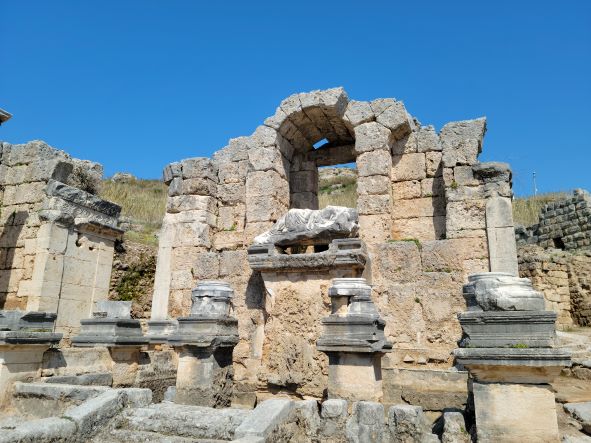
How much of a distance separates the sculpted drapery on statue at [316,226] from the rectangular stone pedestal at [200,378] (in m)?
2.19

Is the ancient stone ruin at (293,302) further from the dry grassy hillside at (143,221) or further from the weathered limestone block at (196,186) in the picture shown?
the dry grassy hillside at (143,221)

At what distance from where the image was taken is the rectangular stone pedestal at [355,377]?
5.27m

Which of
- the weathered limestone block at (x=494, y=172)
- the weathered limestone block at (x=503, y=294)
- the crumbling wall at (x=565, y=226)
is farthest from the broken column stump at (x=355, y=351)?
the crumbling wall at (x=565, y=226)

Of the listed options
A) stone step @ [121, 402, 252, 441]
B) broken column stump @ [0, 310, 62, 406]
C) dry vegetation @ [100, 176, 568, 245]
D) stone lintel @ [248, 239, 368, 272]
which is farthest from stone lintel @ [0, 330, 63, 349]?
dry vegetation @ [100, 176, 568, 245]

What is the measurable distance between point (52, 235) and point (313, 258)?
5.31 m

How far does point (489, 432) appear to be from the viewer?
13.0 ft

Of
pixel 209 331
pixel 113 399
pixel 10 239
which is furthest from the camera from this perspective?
pixel 10 239

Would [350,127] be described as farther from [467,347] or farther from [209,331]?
[467,347]

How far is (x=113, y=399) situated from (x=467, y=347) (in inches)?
137

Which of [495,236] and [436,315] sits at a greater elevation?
[495,236]

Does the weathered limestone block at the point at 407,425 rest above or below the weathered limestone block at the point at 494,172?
below

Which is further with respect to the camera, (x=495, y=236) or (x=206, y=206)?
(x=206, y=206)

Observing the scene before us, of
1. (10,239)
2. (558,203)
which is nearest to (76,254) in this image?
(10,239)

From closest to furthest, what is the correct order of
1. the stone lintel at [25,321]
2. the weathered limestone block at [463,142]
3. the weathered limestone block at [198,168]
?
the stone lintel at [25,321], the weathered limestone block at [463,142], the weathered limestone block at [198,168]
